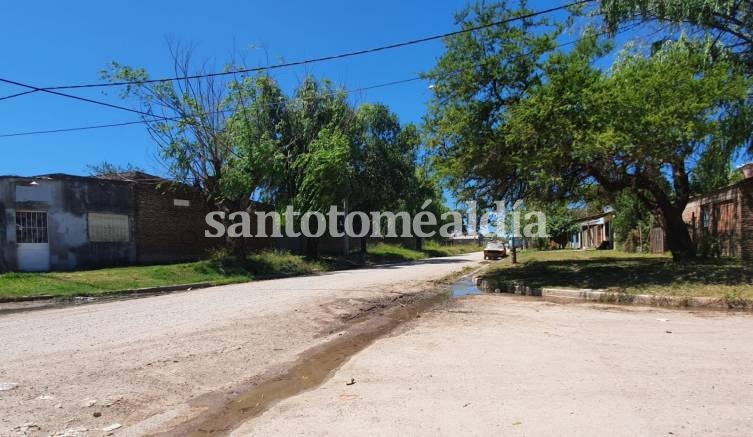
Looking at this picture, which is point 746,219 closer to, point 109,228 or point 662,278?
point 662,278

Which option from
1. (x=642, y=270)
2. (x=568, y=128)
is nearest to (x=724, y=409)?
(x=568, y=128)

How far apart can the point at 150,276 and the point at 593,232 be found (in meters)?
42.9

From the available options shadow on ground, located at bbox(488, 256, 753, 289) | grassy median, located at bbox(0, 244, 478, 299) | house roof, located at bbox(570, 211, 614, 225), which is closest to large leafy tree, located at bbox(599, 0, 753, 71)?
shadow on ground, located at bbox(488, 256, 753, 289)

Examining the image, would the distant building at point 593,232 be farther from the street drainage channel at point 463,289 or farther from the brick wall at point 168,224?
the brick wall at point 168,224

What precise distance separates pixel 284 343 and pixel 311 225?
907 inches

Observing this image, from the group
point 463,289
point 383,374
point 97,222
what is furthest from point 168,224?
point 383,374

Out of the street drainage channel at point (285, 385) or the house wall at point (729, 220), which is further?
the house wall at point (729, 220)

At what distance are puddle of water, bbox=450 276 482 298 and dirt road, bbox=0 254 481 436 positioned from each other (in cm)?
336

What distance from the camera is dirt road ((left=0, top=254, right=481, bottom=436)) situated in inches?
201

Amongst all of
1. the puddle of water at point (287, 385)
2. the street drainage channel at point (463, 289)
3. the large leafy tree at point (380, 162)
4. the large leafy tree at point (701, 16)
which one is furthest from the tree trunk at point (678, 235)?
the large leafy tree at point (380, 162)

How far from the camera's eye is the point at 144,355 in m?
7.34

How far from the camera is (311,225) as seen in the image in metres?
31.4

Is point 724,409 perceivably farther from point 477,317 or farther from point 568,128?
point 568,128

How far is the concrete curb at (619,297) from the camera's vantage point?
11352 mm
